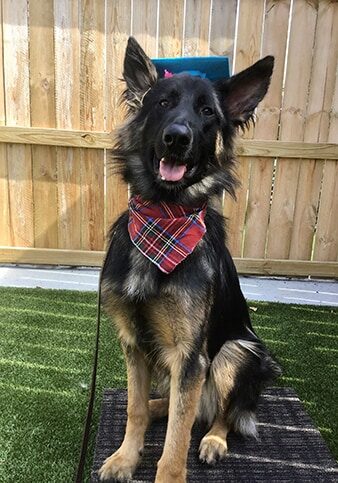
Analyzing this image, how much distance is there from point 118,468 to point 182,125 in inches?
64.8

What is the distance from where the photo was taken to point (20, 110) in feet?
15.1

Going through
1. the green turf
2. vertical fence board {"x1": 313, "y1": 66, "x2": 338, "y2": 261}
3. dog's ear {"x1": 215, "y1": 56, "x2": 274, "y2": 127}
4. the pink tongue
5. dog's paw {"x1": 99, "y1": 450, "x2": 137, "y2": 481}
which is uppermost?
dog's ear {"x1": 215, "y1": 56, "x2": 274, "y2": 127}

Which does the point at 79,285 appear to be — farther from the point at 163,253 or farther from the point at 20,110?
the point at 163,253

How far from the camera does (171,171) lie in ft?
6.60

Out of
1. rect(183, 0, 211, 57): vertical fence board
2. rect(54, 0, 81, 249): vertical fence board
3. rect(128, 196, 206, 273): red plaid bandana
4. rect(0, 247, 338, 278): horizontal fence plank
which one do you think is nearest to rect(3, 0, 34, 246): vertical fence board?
rect(0, 247, 338, 278): horizontal fence plank

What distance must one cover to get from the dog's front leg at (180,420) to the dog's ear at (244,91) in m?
1.26

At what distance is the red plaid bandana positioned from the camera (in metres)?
2.01

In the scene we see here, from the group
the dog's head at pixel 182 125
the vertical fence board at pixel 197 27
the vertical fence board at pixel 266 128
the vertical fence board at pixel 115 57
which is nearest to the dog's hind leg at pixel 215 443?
the dog's head at pixel 182 125

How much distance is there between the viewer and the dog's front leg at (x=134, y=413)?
2182 millimetres

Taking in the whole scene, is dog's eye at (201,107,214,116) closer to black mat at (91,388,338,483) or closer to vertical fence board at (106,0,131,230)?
black mat at (91,388,338,483)

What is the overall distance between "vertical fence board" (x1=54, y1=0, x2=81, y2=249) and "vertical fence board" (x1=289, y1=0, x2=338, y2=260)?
2401mm

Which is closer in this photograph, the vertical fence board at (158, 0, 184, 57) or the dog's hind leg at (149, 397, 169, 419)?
the dog's hind leg at (149, 397, 169, 419)

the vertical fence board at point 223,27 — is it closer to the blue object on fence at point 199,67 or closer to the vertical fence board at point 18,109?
the vertical fence board at point 18,109

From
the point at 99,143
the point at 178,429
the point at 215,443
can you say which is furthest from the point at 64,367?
the point at 99,143
